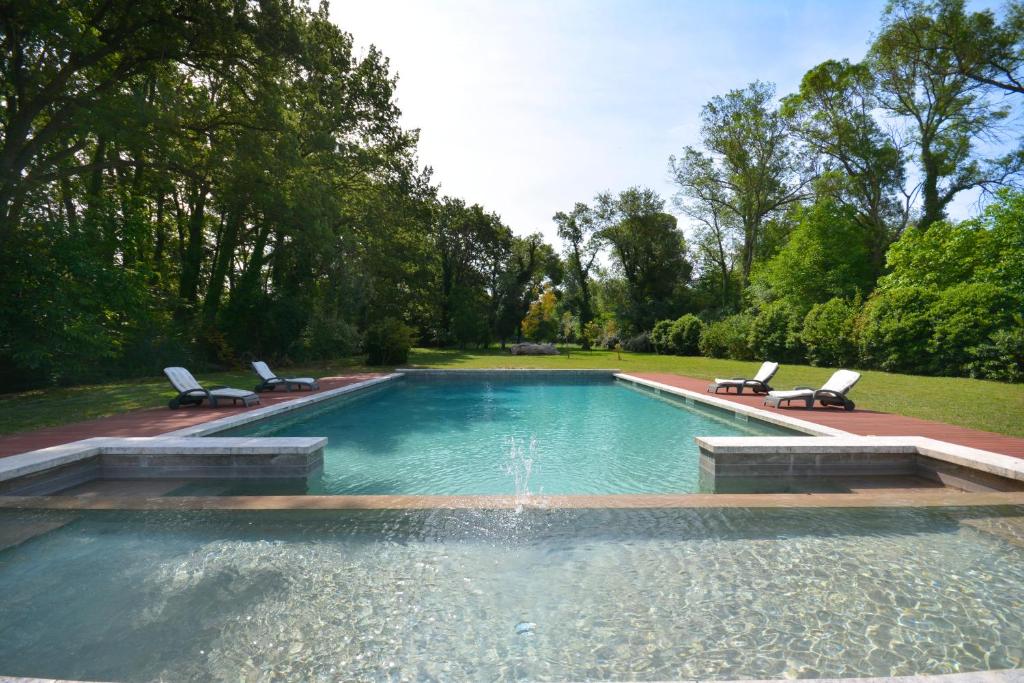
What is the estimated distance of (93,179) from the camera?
17906mm

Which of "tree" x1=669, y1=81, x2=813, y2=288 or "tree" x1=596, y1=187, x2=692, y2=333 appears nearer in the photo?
"tree" x1=669, y1=81, x2=813, y2=288

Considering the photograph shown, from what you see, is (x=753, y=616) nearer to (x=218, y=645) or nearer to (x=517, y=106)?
(x=218, y=645)

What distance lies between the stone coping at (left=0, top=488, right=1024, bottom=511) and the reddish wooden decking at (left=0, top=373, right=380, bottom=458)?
249cm

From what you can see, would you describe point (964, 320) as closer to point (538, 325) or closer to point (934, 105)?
point (934, 105)

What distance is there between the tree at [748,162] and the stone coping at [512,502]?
35.1 metres

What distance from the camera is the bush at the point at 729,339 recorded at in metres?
27.6

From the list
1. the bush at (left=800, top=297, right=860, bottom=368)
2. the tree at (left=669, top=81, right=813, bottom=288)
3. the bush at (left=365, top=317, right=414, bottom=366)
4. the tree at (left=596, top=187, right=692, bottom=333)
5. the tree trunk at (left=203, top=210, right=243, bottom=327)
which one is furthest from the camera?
the tree at (left=596, top=187, right=692, bottom=333)

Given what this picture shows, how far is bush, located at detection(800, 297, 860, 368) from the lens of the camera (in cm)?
2112

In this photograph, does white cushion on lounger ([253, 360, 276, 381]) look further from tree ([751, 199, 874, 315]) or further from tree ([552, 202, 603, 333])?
tree ([552, 202, 603, 333])

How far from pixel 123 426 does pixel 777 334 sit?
25806 mm

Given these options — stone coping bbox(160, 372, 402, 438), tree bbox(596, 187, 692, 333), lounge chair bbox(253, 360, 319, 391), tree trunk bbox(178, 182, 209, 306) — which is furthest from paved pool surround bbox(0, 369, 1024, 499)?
tree bbox(596, 187, 692, 333)

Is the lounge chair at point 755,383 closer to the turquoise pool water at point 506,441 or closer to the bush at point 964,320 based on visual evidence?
the turquoise pool water at point 506,441

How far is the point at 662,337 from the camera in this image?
116 feet

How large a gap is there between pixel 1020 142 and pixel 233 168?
3756 centimetres
